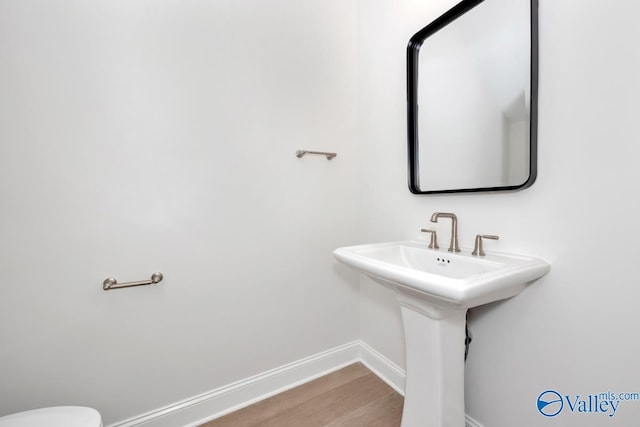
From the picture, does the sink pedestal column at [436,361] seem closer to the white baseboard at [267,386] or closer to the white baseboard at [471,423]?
the white baseboard at [471,423]

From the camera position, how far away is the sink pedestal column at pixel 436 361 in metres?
0.92

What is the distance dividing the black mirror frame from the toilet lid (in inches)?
61.4

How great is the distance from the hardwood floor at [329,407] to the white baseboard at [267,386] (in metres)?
0.04

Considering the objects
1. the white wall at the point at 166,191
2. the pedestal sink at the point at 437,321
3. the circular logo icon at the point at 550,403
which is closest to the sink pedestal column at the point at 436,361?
the pedestal sink at the point at 437,321

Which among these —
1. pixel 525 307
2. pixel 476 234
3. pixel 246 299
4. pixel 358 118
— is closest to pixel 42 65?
pixel 246 299

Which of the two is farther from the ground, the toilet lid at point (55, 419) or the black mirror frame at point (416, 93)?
the black mirror frame at point (416, 93)

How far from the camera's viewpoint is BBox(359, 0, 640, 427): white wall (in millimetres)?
699

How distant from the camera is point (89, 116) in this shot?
1.05 meters

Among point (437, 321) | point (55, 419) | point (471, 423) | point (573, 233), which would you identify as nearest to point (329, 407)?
point (471, 423)

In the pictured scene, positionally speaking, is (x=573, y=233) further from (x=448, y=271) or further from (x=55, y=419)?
(x=55, y=419)

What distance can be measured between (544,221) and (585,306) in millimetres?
274

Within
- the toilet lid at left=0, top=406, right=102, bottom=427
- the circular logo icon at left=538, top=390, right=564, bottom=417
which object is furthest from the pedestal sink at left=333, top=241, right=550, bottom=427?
the toilet lid at left=0, top=406, right=102, bottom=427

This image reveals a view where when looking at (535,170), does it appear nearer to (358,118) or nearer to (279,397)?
(358,118)

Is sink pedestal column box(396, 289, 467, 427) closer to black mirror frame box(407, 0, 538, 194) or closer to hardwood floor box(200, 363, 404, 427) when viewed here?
hardwood floor box(200, 363, 404, 427)
